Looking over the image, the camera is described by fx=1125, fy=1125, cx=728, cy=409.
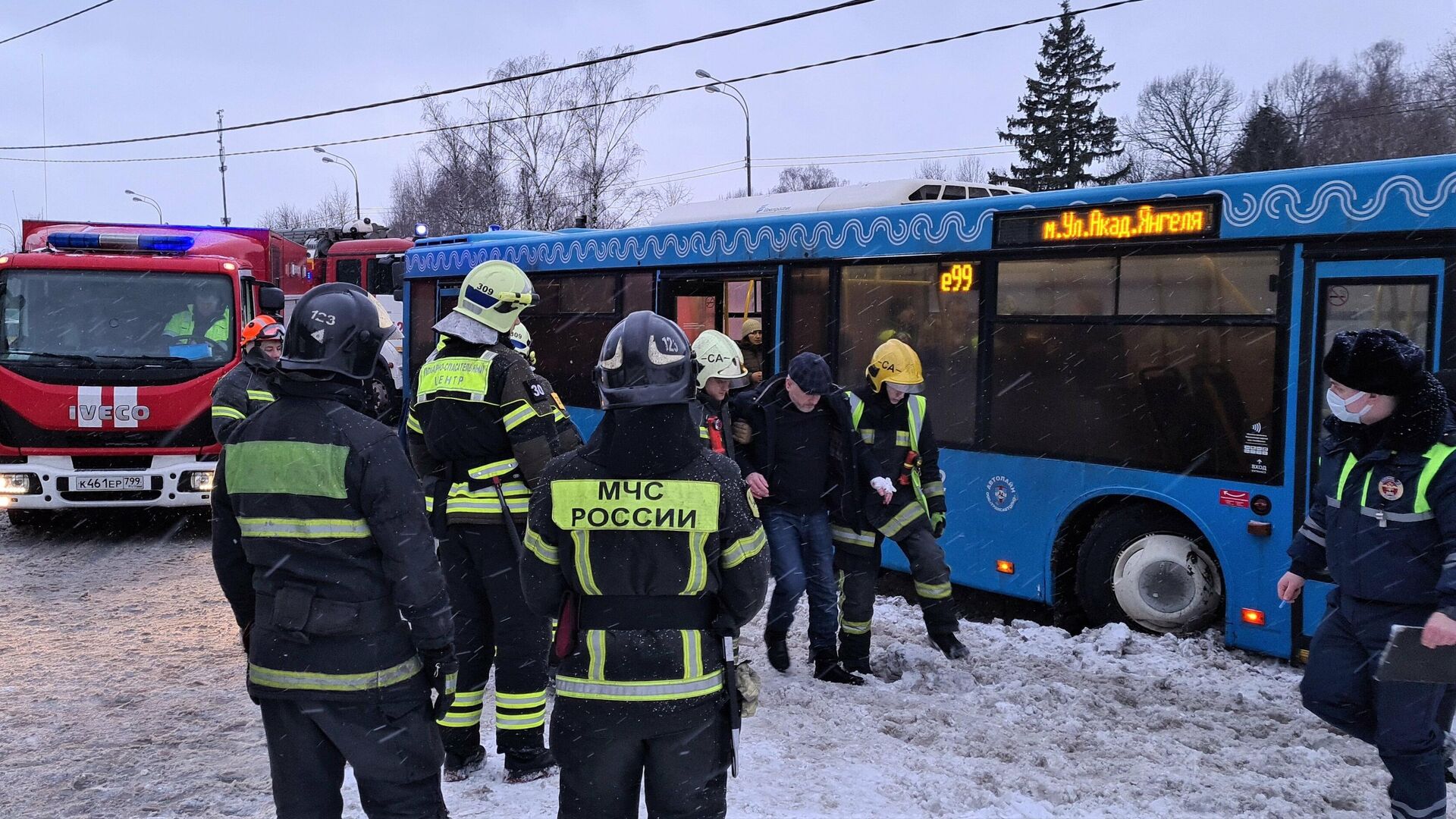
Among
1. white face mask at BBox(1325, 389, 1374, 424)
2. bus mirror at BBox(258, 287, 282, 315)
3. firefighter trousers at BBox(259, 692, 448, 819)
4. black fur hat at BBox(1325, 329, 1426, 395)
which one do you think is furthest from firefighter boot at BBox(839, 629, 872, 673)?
bus mirror at BBox(258, 287, 282, 315)

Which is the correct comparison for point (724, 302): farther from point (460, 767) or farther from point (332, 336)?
point (332, 336)

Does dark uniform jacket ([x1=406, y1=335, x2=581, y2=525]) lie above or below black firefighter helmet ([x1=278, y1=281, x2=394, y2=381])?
below

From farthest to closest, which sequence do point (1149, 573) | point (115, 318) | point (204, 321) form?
point (204, 321)
point (115, 318)
point (1149, 573)

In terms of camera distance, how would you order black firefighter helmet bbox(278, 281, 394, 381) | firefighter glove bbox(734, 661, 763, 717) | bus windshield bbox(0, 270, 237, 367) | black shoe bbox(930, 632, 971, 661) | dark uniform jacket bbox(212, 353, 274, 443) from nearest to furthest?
firefighter glove bbox(734, 661, 763, 717)
black firefighter helmet bbox(278, 281, 394, 381)
black shoe bbox(930, 632, 971, 661)
dark uniform jacket bbox(212, 353, 274, 443)
bus windshield bbox(0, 270, 237, 367)

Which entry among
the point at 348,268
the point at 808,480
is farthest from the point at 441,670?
the point at 348,268

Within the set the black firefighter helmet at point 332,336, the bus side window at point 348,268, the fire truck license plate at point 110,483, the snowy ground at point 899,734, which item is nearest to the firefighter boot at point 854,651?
the snowy ground at point 899,734

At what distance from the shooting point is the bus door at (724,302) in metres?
9.34

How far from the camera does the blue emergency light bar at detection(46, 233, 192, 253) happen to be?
35.7ft

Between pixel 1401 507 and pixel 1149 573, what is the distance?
10.3 ft

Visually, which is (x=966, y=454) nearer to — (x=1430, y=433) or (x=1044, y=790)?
(x=1044, y=790)

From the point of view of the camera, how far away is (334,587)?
323 centimetres

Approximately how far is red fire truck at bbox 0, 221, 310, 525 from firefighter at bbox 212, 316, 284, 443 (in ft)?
7.41

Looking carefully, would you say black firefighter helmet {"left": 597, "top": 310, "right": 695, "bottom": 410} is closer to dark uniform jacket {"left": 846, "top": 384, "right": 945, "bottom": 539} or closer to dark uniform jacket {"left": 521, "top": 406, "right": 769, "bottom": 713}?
dark uniform jacket {"left": 521, "top": 406, "right": 769, "bottom": 713}

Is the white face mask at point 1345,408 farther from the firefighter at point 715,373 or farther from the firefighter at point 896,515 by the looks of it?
the firefighter at point 715,373
